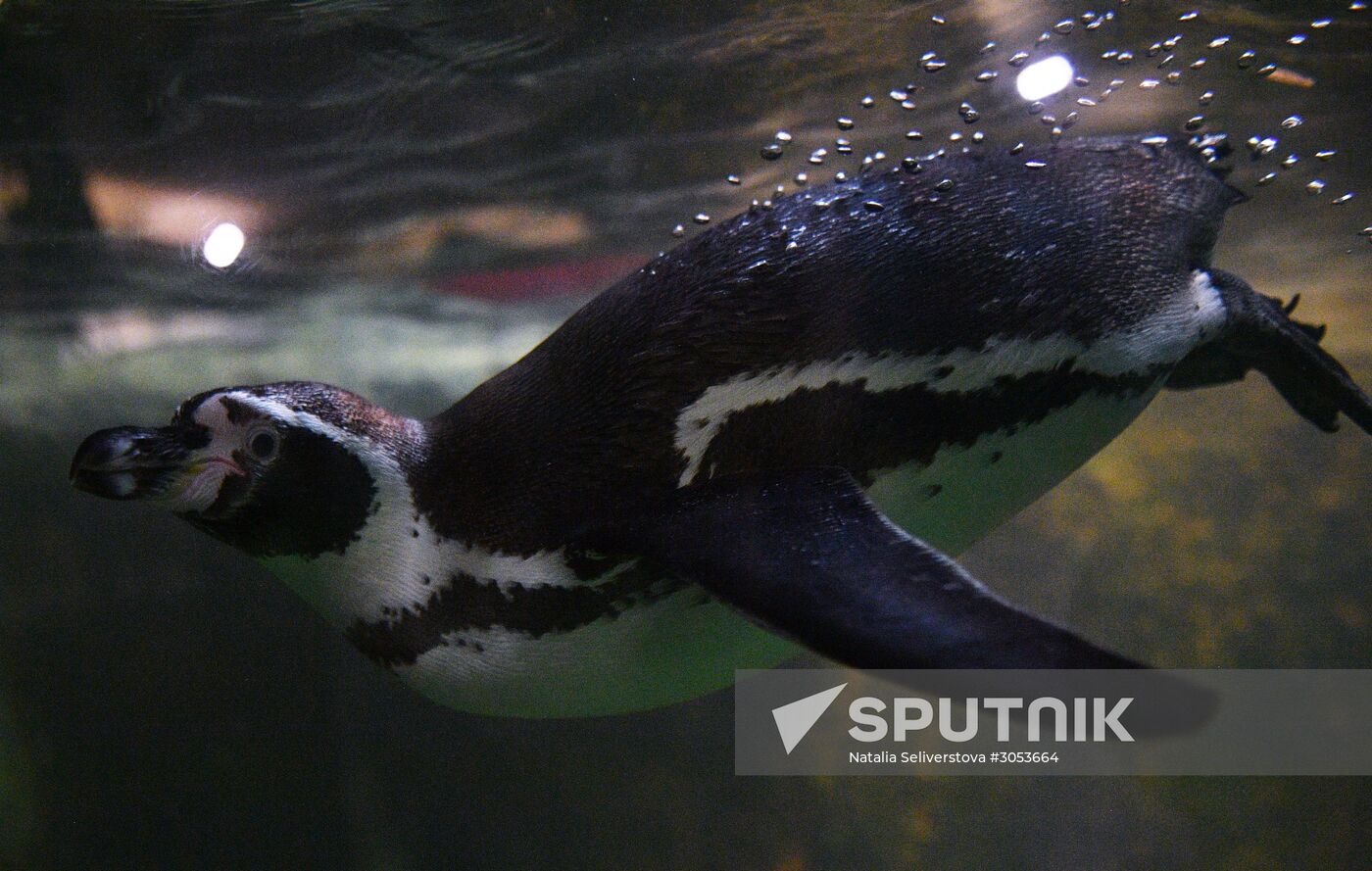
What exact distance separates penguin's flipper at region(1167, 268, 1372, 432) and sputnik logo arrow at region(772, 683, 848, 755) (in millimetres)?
1172

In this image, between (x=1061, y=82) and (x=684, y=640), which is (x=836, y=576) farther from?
(x=1061, y=82)

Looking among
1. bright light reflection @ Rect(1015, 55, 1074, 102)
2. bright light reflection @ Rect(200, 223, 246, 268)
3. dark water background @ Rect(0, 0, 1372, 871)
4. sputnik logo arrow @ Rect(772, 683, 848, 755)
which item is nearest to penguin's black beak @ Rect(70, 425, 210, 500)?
sputnik logo arrow @ Rect(772, 683, 848, 755)

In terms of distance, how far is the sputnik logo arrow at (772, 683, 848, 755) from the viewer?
2.07 m

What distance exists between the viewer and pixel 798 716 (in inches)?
83.4

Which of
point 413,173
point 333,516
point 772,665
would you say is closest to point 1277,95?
point 772,665

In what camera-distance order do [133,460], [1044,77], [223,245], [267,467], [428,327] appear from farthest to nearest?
[428,327], [223,245], [1044,77], [267,467], [133,460]

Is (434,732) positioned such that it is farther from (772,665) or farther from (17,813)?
(772,665)

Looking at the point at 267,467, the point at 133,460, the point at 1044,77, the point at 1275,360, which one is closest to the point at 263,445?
the point at 267,467

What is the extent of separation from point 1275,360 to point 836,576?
5.43 feet

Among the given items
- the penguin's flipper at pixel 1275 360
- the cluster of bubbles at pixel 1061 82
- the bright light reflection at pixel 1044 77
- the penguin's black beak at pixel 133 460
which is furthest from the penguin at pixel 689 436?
the bright light reflection at pixel 1044 77

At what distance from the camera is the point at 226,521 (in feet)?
5.29

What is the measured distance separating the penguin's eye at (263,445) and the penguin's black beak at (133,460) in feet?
0.24

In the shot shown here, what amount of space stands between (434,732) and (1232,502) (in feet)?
12.4

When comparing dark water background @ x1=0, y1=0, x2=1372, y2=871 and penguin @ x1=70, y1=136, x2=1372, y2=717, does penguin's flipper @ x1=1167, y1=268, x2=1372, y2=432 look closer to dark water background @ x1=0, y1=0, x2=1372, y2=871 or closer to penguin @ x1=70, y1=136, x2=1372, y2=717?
penguin @ x1=70, y1=136, x2=1372, y2=717
